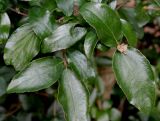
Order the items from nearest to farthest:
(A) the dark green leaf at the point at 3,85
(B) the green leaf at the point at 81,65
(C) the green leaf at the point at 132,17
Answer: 1. (B) the green leaf at the point at 81,65
2. (A) the dark green leaf at the point at 3,85
3. (C) the green leaf at the point at 132,17

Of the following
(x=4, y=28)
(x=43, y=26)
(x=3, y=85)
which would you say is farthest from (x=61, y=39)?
(x=3, y=85)

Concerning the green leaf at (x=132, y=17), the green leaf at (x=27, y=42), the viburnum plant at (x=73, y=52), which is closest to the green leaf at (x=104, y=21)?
the viburnum plant at (x=73, y=52)

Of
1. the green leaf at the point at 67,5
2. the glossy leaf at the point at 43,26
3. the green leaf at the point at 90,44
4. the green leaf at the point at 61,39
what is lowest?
the green leaf at the point at 90,44

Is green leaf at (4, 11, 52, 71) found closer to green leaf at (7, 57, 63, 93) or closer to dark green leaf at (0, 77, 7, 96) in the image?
green leaf at (7, 57, 63, 93)

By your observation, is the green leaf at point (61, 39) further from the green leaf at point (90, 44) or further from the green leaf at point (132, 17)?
the green leaf at point (132, 17)

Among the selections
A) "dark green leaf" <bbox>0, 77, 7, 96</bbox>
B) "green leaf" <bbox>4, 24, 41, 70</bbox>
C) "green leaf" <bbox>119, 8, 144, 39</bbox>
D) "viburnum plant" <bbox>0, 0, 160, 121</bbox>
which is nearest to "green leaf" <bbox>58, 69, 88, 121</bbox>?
"viburnum plant" <bbox>0, 0, 160, 121</bbox>
